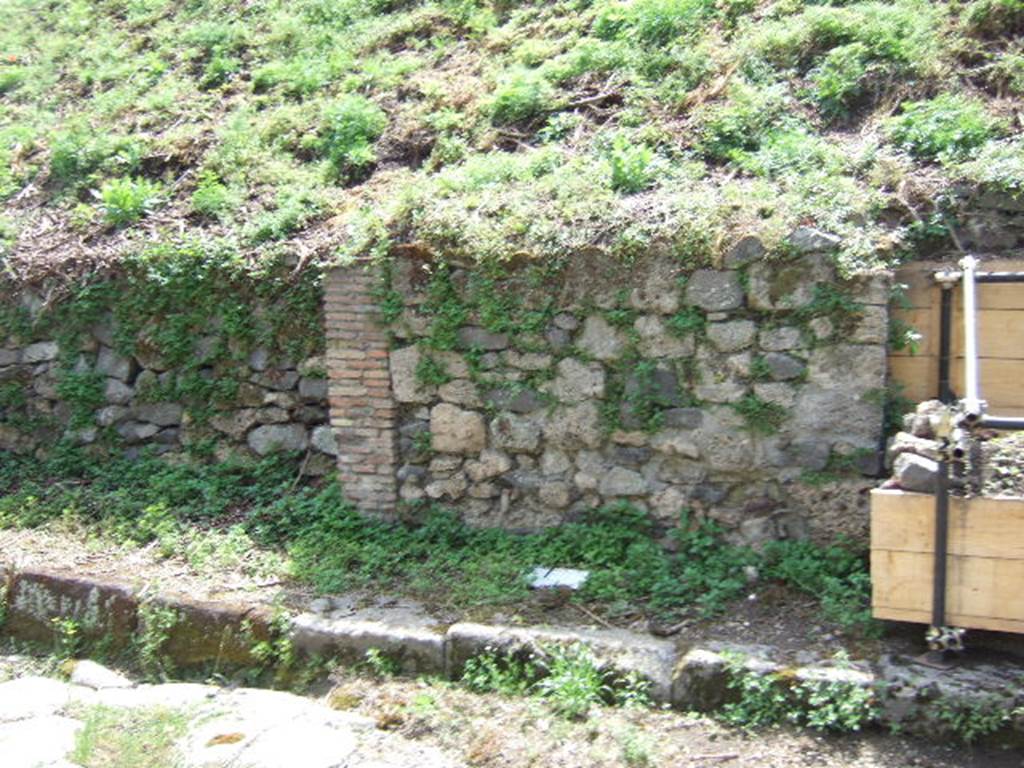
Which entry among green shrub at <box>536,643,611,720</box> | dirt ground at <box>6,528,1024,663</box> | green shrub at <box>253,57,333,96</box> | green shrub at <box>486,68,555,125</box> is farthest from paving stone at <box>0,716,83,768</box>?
green shrub at <box>253,57,333,96</box>

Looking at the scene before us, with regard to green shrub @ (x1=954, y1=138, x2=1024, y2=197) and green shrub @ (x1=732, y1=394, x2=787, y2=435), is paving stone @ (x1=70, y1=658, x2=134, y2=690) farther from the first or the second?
green shrub @ (x1=954, y1=138, x2=1024, y2=197)

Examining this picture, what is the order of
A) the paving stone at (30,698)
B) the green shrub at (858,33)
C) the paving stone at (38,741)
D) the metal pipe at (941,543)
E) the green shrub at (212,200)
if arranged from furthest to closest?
the green shrub at (212,200), the green shrub at (858,33), the paving stone at (30,698), the paving stone at (38,741), the metal pipe at (941,543)

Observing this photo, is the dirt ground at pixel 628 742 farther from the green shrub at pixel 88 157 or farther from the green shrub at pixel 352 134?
the green shrub at pixel 88 157

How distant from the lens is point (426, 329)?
598cm

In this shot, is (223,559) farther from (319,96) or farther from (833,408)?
(319,96)

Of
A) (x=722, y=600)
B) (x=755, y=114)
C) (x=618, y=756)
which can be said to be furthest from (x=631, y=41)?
(x=618, y=756)

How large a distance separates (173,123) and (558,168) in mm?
4126

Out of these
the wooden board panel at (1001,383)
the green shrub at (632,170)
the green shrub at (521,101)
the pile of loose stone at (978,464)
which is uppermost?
the green shrub at (521,101)

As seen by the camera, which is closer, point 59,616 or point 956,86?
point 59,616

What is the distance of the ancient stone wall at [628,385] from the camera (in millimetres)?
5176

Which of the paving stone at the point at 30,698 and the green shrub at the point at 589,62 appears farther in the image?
the green shrub at the point at 589,62

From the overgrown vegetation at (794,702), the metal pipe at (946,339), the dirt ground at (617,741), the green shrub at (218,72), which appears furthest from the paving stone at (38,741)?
the green shrub at (218,72)

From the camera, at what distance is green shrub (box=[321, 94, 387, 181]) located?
758 cm

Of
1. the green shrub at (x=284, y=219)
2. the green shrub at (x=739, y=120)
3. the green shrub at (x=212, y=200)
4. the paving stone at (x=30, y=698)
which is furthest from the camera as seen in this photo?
the green shrub at (x=212, y=200)
